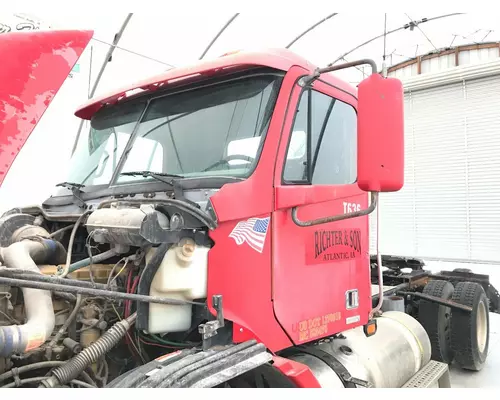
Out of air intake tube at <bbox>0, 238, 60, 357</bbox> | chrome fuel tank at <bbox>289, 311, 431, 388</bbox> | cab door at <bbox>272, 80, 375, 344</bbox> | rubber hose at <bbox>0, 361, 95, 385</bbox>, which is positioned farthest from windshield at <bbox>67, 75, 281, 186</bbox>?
chrome fuel tank at <bbox>289, 311, 431, 388</bbox>

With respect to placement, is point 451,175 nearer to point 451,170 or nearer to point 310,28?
point 451,170

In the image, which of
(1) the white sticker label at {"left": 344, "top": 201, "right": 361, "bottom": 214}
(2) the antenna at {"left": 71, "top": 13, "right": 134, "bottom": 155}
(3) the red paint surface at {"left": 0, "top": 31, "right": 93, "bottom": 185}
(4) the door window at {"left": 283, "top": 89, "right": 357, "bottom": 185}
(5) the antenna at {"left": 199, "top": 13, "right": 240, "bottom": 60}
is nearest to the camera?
(3) the red paint surface at {"left": 0, "top": 31, "right": 93, "bottom": 185}

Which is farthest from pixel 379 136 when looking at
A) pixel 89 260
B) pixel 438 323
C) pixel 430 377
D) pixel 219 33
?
pixel 219 33

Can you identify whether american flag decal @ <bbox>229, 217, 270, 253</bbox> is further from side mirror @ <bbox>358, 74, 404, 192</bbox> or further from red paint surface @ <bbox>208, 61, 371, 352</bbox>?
side mirror @ <bbox>358, 74, 404, 192</bbox>

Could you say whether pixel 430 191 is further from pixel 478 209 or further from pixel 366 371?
pixel 366 371

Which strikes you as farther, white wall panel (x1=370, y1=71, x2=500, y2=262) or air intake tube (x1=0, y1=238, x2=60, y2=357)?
white wall panel (x1=370, y1=71, x2=500, y2=262)

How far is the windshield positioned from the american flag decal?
0.84ft

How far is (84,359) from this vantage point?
2.05 metres

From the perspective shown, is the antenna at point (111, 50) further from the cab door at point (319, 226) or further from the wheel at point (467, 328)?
the wheel at point (467, 328)

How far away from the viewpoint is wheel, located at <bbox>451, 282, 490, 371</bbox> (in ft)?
14.6

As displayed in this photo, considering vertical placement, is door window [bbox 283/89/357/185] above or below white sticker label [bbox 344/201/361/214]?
above

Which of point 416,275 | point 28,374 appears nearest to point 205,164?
point 28,374

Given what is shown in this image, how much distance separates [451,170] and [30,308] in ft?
28.7

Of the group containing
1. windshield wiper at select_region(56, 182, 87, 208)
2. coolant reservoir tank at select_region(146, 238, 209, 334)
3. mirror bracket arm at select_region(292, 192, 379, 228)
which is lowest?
coolant reservoir tank at select_region(146, 238, 209, 334)
